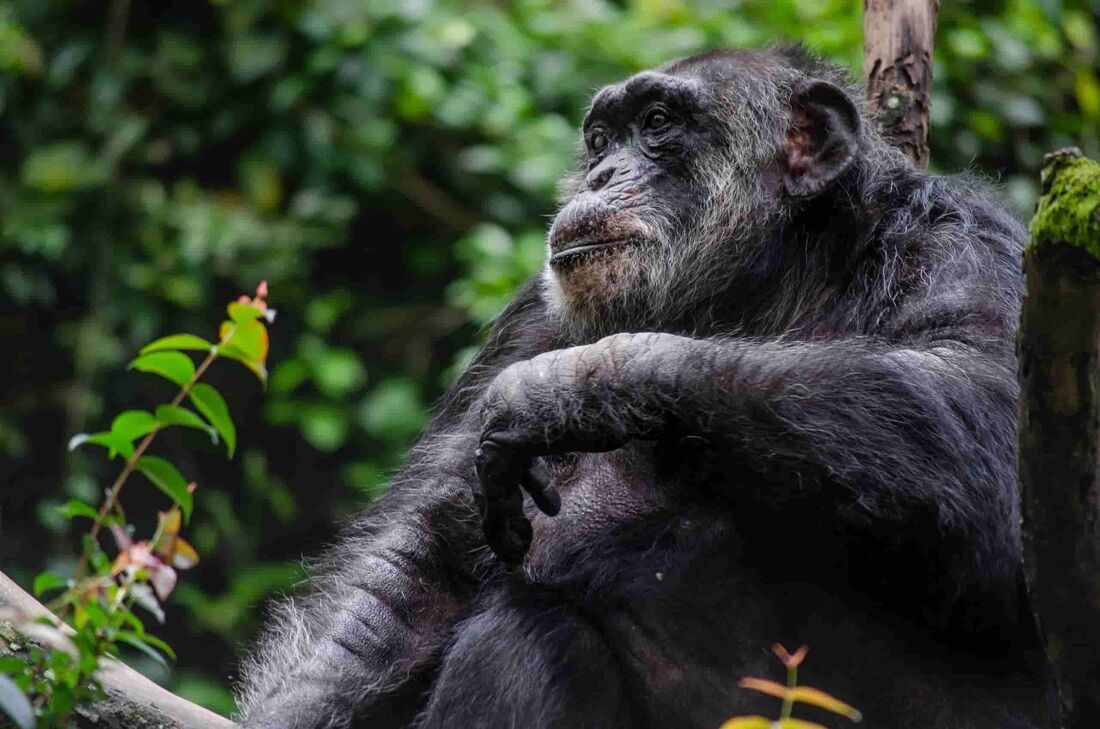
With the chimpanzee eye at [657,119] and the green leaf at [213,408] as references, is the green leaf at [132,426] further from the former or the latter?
the chimpanzee eye at [657,119]

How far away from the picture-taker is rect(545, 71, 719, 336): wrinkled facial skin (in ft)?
13.5

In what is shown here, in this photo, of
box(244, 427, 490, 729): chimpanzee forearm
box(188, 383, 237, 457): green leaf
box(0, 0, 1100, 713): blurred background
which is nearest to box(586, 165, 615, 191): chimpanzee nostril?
box(244, 427, 490, 729): chimpanzee forearm

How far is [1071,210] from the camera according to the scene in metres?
2.06

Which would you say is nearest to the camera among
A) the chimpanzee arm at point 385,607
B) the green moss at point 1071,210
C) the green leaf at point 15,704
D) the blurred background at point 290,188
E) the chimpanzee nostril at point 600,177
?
the green leaf at point 15,704

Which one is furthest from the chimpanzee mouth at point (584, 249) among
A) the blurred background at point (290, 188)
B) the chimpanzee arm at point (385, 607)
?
the blurred background at point (290, 188)

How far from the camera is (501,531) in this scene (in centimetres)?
339

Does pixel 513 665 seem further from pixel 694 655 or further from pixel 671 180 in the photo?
pixel 671 180

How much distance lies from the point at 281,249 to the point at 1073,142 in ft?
14.6

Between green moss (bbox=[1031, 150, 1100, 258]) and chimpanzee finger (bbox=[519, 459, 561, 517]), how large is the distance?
1442 millimetres

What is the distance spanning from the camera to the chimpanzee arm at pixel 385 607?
4.04 m

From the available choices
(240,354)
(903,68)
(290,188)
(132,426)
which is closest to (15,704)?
(132,426)

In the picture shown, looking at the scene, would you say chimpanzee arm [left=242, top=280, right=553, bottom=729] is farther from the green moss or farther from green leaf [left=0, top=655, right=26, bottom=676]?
the green moss

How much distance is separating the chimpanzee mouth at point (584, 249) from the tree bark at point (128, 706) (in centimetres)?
161

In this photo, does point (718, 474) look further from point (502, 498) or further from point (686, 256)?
point (686, 256)
